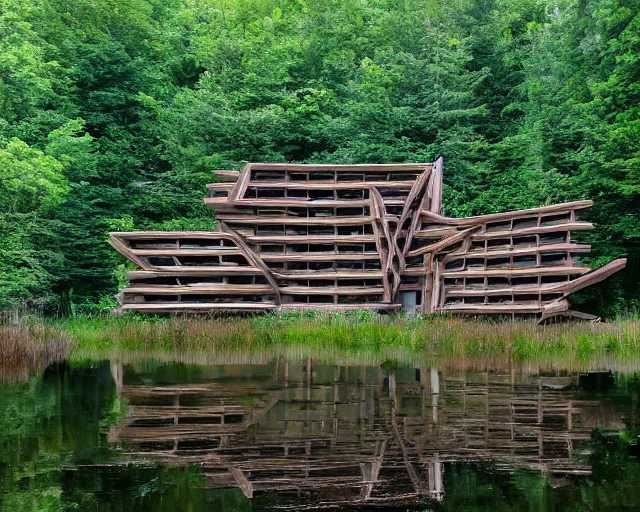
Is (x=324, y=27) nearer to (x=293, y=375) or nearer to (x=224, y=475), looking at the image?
(x=293, y=375)

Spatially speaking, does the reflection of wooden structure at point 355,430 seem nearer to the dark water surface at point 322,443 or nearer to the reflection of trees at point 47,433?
the dark water surface at point 322,443

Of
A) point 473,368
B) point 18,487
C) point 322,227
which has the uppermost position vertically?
point 322,227

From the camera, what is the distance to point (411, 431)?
9.38 metres

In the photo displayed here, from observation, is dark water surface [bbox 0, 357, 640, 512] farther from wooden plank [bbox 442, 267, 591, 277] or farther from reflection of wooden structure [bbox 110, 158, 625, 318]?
reflection of wooden structure [bbox 110, 158, 625, 318]

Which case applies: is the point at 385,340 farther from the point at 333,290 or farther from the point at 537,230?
the point at 333,290

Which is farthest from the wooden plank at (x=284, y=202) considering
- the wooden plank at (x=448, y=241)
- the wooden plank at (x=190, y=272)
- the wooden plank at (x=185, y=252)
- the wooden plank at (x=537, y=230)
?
the wooden plank at (x=537, y=230)

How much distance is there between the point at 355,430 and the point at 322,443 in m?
0.76

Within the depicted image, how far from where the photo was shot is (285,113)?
3825cm

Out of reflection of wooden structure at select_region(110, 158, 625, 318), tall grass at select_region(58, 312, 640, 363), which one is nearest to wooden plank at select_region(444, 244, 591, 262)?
reflection of wooden structure at select_region(110, 158, 625, 318)

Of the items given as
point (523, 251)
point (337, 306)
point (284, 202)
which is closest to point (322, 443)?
point (523, 251)

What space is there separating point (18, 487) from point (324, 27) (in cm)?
4092

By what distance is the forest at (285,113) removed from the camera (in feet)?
102

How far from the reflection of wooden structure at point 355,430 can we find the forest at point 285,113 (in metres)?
18.2

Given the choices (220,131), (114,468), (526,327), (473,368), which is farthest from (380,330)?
(220,131)
